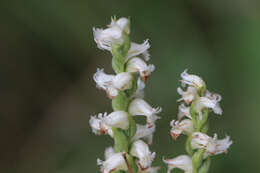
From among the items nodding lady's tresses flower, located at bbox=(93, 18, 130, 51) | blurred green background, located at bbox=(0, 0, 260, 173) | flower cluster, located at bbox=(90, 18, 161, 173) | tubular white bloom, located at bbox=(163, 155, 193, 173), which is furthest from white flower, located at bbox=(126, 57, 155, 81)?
blurred green background, located at bbox=(0, 0, 260, 173)

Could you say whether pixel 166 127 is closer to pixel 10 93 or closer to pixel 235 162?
pixel 235 162

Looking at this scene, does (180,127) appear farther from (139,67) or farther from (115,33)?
(115,33)

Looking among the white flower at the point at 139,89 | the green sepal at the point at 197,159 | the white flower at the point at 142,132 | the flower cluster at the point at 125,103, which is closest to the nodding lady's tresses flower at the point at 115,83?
the flower cluster at the point at 125,103

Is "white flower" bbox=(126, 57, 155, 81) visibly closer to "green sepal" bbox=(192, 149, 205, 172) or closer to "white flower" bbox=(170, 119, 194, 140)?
"white flower" bbox=(170, 119, 194, 140)

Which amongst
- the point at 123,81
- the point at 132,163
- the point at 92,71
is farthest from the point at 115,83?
the point at 92,71

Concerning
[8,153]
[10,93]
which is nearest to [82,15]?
[10,93]

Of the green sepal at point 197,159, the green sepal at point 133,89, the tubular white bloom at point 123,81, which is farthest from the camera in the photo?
the green sepal at point 197,159

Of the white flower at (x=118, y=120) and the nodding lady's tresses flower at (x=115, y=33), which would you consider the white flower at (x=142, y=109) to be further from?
the nodding lady's tresses flower at (x=115, y=33)
